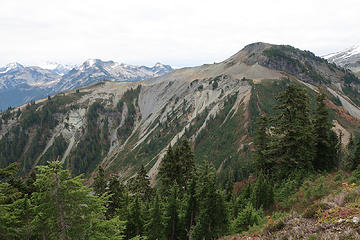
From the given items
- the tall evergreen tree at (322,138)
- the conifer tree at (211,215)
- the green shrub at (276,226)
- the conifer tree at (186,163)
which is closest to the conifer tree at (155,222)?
the conifer tree at (211,215)

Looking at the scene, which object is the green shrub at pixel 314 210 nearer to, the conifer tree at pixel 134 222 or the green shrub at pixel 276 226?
the green shrub at pixel 276 226

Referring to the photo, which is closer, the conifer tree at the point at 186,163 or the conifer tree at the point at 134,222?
the conifer tree at the point at 134,222

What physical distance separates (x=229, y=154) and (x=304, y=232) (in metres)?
83.9

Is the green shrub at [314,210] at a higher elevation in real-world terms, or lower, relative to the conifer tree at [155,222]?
higher

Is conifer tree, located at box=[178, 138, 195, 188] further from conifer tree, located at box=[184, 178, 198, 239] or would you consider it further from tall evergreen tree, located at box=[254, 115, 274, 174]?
tall evergreen tree, located at box=[254, 115, 274, 174]

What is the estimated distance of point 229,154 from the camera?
90688 mm

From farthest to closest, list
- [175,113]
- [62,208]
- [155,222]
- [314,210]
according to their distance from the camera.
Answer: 1. [175,113]
2. [155,222]
3. [314,210]
4. [62,208]

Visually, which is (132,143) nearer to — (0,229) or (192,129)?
(192,129)

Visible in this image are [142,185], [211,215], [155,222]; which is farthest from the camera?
[142,185]

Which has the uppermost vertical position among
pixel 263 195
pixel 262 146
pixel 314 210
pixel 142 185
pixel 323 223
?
pixel 323 223

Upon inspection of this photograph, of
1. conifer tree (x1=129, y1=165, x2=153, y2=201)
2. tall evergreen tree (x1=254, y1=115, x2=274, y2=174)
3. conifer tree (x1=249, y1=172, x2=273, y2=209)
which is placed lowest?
conifer tree (x1=129, y1=165, x2=153, y2=201)

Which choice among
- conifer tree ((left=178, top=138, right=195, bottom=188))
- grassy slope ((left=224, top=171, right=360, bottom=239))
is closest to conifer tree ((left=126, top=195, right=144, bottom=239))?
conifer tree ((left=178, top=138, right=195, bottom=188))

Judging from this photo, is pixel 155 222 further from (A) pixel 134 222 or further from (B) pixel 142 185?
(B) pixel 142 185

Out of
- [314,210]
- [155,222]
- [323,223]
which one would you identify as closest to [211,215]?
[155,222]
